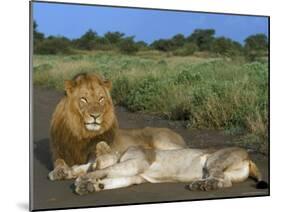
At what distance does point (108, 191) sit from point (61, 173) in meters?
0.52

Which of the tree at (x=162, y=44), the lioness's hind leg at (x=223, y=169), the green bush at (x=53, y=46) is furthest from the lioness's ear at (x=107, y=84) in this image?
the lioness's hind leg at (x=223, y=169)

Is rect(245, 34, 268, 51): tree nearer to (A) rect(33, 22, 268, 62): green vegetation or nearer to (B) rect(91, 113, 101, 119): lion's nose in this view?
(A) rect(33, 22, 268, 62): green vegetation

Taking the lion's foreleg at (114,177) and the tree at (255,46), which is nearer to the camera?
the lion's foreleg at (114,177)

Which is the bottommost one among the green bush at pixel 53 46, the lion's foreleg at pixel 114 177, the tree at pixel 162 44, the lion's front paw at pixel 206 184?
the lion's front paw at pixel 206 184

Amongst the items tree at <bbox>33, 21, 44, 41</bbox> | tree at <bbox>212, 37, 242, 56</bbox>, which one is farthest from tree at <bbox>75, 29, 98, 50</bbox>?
tree at <bbox>212, 37, 242, 56</bbox>

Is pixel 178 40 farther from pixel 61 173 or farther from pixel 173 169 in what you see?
pixel 61 173

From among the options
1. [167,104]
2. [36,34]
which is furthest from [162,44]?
[36,34]

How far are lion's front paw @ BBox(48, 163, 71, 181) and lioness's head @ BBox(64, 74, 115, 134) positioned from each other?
46 cm

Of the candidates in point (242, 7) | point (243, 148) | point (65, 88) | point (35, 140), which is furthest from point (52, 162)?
point (242, 7)

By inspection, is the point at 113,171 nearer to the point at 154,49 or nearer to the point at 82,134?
A: the point at 82,134

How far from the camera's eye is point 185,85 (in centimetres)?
800

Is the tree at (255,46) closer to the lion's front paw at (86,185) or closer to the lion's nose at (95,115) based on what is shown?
the lion's nose at (95,115)

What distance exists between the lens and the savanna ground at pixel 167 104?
716 cm

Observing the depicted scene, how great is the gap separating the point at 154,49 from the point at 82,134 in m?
1.27
